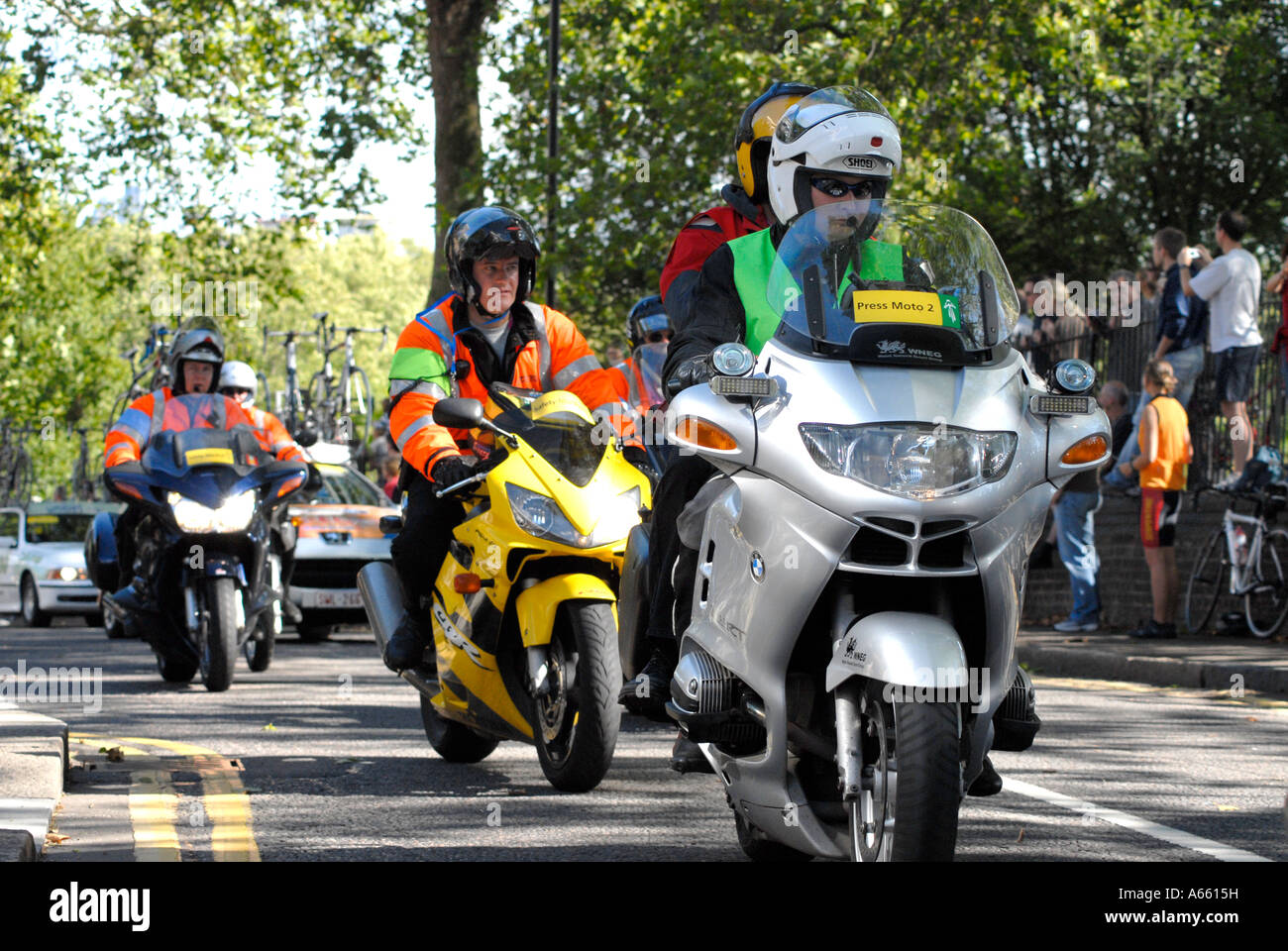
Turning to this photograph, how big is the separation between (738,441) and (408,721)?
560cm

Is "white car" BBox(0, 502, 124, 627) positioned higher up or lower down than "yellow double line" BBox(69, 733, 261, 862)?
lower down

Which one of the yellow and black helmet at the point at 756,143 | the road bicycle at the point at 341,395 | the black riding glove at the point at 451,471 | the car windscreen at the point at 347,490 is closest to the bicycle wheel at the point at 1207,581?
the car windscreen at the point at 347,490

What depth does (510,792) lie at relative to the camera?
715 cm

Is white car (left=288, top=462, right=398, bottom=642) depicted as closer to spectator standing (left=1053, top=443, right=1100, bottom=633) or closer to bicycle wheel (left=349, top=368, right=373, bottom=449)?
spectator standing (left=1053, top=443, right=1100, bottom=633)

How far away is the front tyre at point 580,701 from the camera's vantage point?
6.60 m

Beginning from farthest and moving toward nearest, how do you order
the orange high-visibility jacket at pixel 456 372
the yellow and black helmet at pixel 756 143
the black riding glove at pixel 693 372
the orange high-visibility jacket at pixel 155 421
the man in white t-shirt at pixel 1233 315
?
the man in white t-shirt at pixel 1233 315 → the orange high-visibility jacket at pixel 155 421 → the orange high-visibility jacket at pixel 456 372 → the yellow and black helmet at pixel 756 143 → the black riding glove at pixel 693 372

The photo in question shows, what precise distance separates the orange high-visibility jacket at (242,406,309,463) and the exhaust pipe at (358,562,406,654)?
413 cm

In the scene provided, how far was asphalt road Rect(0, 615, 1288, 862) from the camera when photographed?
586 cm

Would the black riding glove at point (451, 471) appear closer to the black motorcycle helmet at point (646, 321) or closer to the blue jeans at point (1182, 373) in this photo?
the black motorcycle helmet at point (646, 321)

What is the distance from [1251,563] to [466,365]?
311 inches

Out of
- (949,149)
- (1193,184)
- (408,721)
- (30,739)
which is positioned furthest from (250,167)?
(30,739)

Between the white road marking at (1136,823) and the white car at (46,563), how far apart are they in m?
16.4

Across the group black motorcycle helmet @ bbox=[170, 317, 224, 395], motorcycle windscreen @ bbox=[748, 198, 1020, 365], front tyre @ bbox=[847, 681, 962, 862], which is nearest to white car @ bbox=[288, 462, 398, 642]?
Result: black motorcycle helmet @ bbox=[170, 317, 224, 395]
